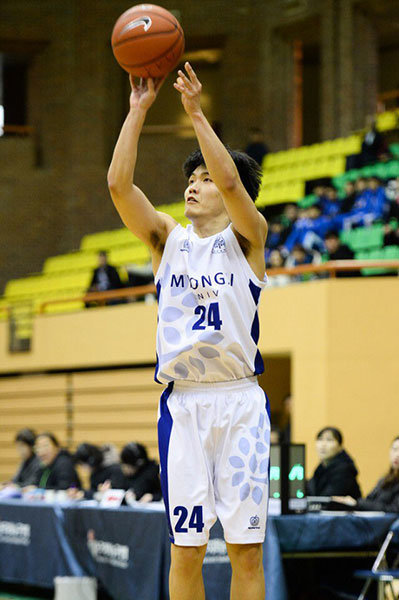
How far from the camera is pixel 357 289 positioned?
10203 millimetres

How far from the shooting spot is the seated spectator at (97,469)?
8.38 meters

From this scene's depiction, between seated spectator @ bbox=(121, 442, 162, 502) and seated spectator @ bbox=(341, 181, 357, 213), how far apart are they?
5636mm

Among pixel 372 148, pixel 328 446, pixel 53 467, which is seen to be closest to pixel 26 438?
pixel 53 467

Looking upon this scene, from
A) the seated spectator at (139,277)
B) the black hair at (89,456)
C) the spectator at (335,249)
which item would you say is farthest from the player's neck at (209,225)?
the seated spectator at (139,277)

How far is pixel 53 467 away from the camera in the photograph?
30.9 ft

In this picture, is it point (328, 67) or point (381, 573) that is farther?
point (328, 67)

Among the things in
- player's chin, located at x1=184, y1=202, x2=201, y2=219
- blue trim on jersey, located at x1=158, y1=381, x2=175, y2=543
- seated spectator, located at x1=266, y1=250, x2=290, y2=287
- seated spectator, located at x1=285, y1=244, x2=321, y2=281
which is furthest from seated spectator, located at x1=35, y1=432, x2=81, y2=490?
player's chin, located at x1=184, y1=202, x2=201, y2=219

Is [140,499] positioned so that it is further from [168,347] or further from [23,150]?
[23,150]

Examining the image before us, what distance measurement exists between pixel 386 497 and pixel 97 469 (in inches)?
134

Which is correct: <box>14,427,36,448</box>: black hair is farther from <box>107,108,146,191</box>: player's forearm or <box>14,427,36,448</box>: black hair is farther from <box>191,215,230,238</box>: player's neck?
<box>107,108,146,191</box>: player's forearm

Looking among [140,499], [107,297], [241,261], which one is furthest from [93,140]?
[241,261]

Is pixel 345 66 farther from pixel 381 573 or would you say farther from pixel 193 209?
pixel 193 209

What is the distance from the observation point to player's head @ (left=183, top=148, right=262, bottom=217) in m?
3.58

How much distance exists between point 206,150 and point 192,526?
3.93ft
